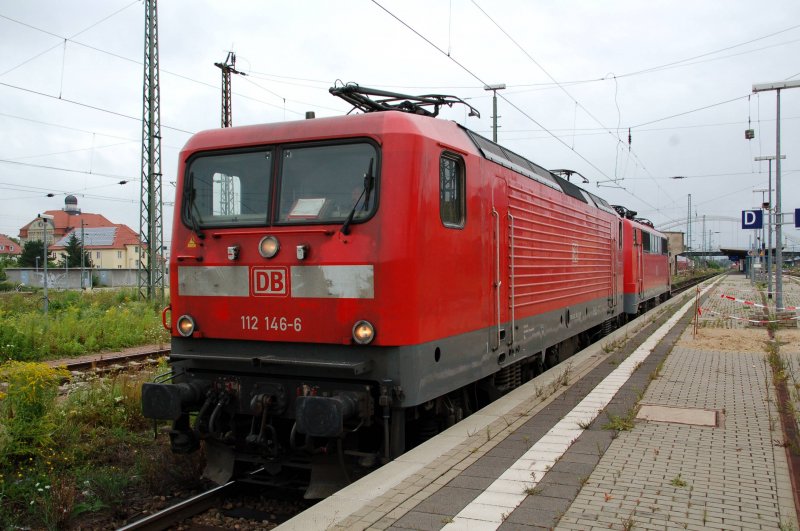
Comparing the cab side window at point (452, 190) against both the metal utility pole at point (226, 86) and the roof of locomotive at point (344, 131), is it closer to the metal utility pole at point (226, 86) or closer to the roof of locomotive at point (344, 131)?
the roof of locomotive at point (344, 131)

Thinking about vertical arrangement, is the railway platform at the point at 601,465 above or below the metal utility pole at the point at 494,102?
below

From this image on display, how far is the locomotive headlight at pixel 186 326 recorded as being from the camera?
6031 millimetres

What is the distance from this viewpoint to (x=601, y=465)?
530 cm

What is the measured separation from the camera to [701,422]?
6.75 meters

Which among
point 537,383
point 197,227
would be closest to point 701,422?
point 537,383

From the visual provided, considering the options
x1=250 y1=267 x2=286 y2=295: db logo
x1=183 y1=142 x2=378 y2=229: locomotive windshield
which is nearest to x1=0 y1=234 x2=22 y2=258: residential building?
x1=183 y1=142 x2=378 y2=229: locomotive windshield

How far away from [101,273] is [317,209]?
51.8 m

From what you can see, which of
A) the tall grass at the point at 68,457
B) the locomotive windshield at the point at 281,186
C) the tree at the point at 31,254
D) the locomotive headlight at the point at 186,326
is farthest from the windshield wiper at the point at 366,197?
the tree at the point at 31,254

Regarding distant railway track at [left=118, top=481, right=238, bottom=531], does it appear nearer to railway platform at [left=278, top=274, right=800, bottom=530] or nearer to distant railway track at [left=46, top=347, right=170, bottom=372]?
railway platform at [left=278, top=274, right=800, bottom=530]

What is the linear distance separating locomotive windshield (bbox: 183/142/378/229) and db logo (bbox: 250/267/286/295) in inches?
16.5

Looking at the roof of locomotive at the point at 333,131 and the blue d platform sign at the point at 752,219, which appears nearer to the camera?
the roof of locomotive at the point at 333,131

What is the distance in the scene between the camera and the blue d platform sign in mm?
19328

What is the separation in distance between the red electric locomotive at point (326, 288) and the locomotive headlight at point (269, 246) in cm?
1

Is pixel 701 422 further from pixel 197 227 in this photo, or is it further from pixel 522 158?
pixel 197 227
